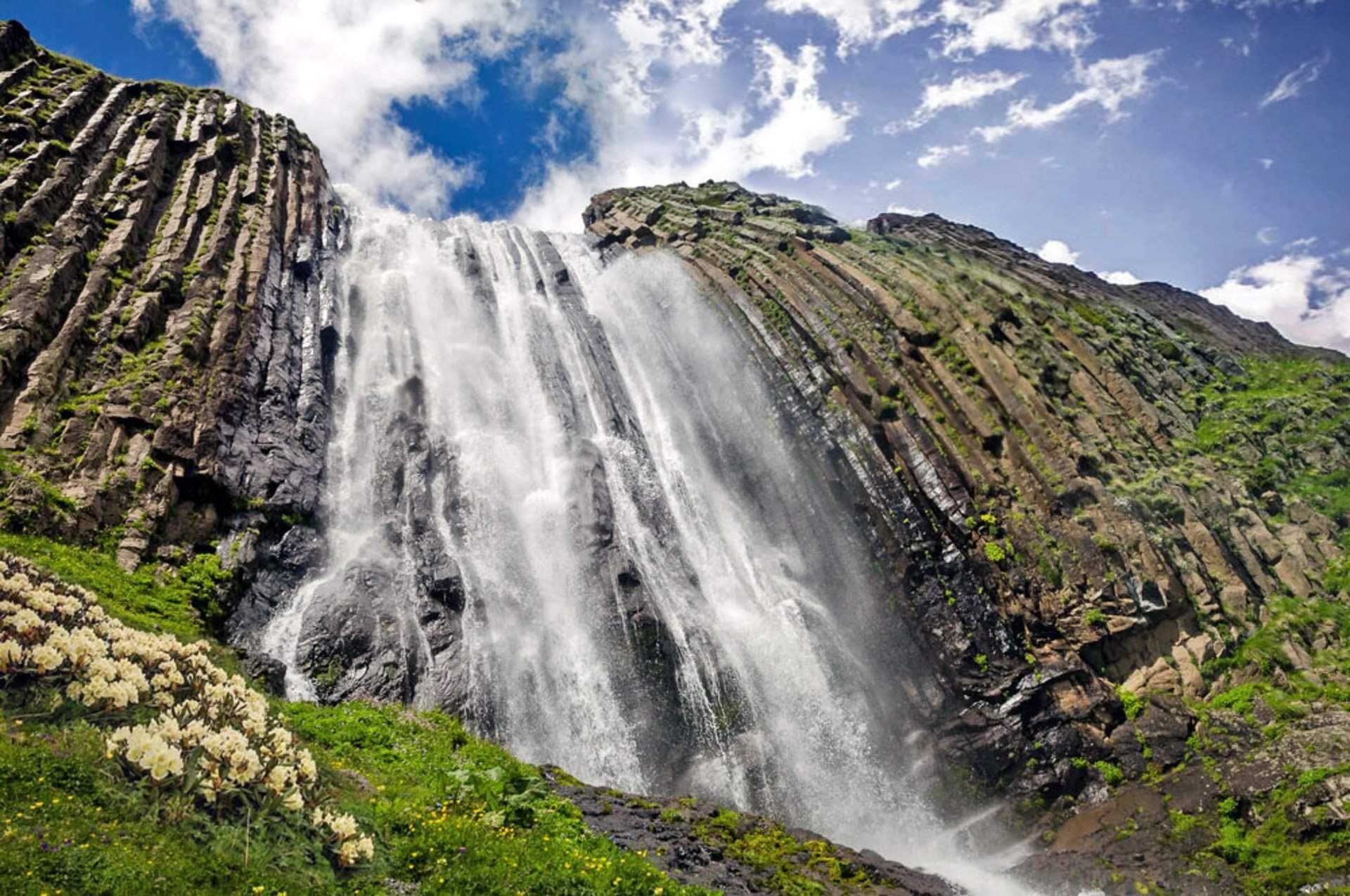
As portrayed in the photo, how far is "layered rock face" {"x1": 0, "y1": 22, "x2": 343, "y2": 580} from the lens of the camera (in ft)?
A: 78.5

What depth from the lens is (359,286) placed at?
1823 inches

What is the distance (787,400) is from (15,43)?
182 feet

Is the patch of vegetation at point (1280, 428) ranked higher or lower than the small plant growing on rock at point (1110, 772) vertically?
higher

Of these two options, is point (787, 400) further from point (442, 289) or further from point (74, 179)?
point (74, 179)

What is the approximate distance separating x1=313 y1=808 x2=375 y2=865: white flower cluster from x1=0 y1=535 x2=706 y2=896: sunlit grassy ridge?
0.53 feet

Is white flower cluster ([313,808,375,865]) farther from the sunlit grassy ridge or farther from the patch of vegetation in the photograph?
the patch of vegetation

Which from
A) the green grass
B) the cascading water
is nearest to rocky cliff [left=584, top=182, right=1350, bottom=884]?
the cascading water

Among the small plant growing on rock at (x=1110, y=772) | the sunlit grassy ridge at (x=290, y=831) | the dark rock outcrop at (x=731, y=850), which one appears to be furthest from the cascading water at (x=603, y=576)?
the sunlit grassy ridge at (x=290, y=831)

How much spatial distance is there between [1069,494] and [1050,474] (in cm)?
137

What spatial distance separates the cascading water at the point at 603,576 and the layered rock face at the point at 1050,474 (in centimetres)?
319

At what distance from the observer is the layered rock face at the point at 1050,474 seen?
2828 cm

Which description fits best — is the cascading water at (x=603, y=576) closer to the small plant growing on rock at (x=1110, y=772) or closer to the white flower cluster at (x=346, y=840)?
the small plant growing on rock at (x=1110, y=772)

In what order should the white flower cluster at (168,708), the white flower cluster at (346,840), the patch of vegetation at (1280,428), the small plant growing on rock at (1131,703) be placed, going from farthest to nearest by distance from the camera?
the patch of vegetation at (1280,428) → the small plant growing on rock at (1131,703) → the white flower cluster at (346,840) → the white flower cluster at (168,708)

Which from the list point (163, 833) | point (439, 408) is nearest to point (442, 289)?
point (439, 408)
